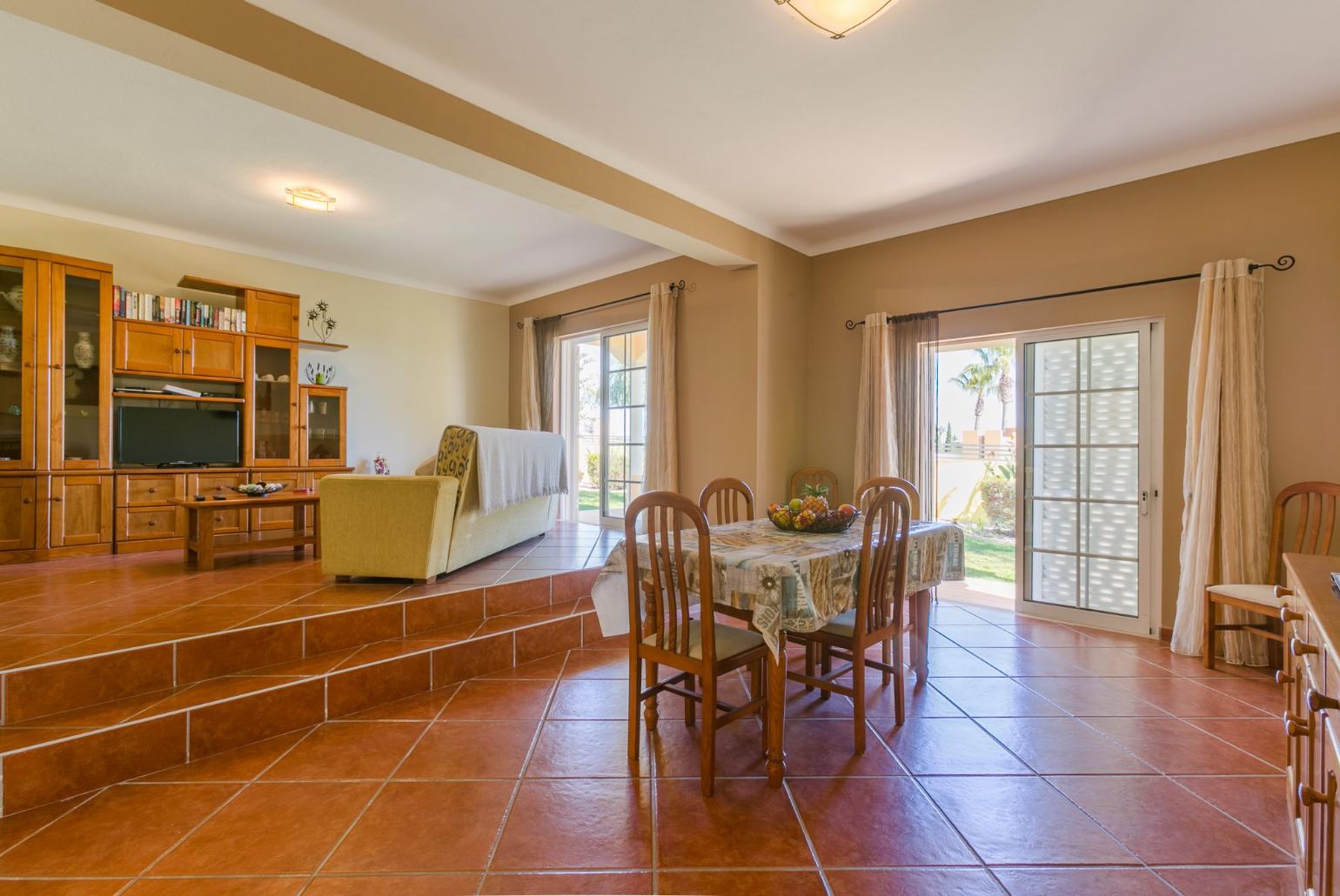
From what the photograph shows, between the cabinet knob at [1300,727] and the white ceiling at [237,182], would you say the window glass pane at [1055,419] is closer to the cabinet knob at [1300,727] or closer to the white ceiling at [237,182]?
the cabinet knob at [1300,727]

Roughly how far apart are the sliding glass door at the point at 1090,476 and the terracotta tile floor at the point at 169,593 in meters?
2.97

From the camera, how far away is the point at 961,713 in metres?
2.60

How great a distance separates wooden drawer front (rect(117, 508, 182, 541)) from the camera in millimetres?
4410

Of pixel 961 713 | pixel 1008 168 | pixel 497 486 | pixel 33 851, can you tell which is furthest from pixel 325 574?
pixel 1008 168

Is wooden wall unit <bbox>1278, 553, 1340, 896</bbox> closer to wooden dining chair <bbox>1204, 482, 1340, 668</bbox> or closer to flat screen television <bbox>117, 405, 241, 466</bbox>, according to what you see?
wooden dining chair <bbox>1204, 482, 1340, 668</bbox>

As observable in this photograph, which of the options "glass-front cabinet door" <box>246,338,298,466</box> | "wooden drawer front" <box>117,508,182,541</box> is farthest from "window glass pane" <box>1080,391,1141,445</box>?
"wooden drawer front" <box>117,508,182,541</box>

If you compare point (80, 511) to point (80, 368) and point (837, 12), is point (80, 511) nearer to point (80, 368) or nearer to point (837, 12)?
point (80, 368)

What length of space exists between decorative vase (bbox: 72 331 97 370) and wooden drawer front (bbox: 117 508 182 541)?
1.06 metres

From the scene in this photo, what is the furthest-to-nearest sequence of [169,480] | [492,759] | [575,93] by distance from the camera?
[169,480], [575,93], [492,759]

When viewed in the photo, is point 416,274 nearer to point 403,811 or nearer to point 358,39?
point 358,39

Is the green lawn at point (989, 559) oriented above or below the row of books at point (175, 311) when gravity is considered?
below

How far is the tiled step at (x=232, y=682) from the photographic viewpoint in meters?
2.01

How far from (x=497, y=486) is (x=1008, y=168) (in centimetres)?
364

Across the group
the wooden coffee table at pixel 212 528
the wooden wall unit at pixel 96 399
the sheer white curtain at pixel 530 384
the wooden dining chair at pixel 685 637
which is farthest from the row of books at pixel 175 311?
the wooden dining chair at pixel 685 637
